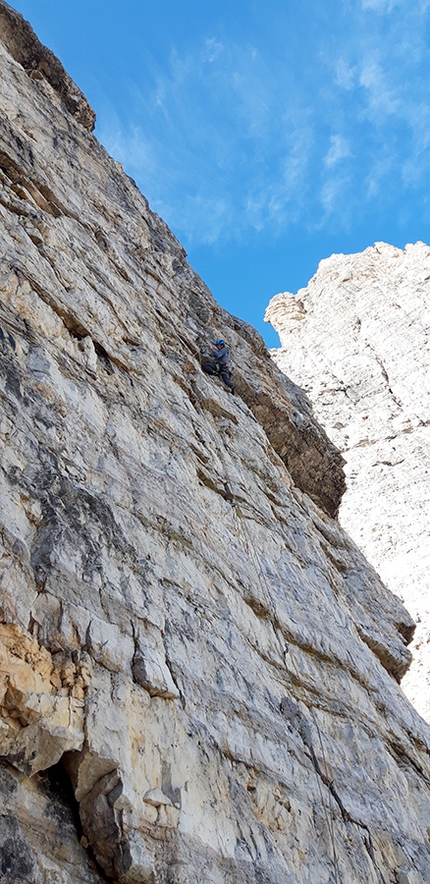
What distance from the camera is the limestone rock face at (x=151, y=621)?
575 centimetres

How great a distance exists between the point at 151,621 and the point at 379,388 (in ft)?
141

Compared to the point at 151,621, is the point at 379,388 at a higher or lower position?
higher

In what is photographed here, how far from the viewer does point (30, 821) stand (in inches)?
208

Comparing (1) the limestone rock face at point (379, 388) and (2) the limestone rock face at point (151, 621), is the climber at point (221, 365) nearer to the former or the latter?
(2) the limestone rock face at point (151, 621)

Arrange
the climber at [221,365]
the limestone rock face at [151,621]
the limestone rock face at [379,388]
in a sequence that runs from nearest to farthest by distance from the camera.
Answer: the limestone rock face at [151,621] < the climber at [221,365] < the limestone rock face at [379,388]

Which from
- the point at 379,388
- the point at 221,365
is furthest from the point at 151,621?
the point at 379,388

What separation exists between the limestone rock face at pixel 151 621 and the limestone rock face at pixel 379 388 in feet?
58.6

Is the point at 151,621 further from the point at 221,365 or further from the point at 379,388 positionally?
the point at 379,388

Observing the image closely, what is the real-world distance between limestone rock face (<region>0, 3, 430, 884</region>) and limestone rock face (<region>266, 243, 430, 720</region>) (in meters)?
17.9

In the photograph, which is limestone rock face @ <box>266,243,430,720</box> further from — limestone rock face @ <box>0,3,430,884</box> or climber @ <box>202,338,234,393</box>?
limestone rock face @ <box>0,3,430,884</box>

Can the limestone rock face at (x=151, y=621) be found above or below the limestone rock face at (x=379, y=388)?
below

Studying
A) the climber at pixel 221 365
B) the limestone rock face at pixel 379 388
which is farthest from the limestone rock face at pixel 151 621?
the limestone rock face at pixel 379 388

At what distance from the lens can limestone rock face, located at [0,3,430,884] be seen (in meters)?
5.75

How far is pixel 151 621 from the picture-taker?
749 centimetres
